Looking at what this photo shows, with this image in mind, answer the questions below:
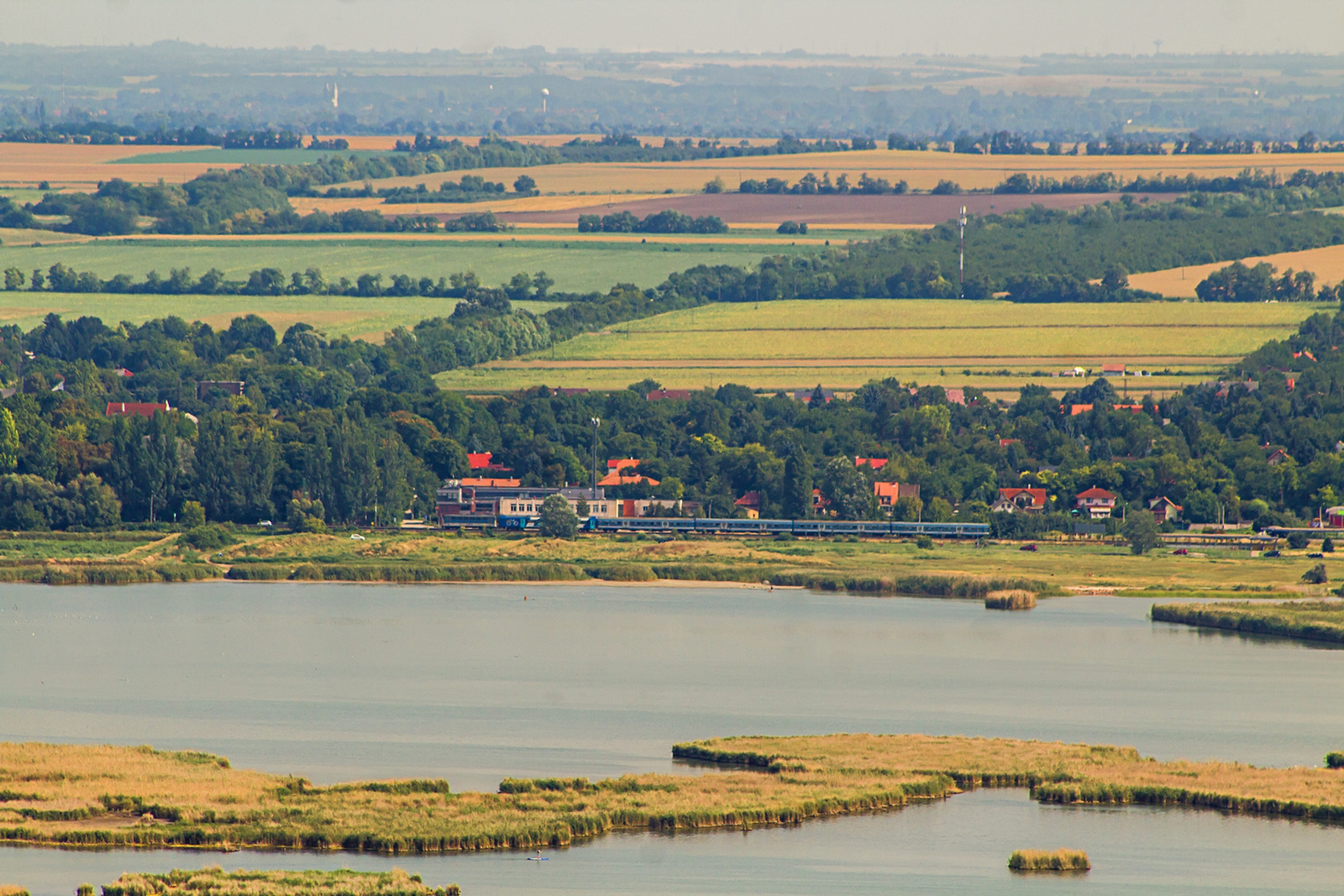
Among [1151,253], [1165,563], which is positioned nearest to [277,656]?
[1165,563]

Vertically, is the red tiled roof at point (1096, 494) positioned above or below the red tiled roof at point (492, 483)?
above

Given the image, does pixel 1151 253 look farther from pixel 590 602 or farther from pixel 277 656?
pixel 277 656

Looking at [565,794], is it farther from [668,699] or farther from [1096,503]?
[1096,503]

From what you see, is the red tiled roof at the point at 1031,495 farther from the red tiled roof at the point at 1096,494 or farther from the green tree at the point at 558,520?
the green tree at the point at 558,520

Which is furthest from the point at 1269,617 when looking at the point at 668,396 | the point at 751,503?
the point at 668,396

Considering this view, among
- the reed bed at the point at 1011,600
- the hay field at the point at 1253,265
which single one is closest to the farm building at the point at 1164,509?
the reed bed at the point at 1011,600

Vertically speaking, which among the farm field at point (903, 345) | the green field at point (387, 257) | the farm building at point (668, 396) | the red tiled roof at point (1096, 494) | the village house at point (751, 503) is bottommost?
the village house at point (751, 503)

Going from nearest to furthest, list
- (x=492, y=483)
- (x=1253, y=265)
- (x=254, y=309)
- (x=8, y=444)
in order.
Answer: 1. (x=8, y=444)
2. (x=492, y=483)
3. (x=254, y=309)
4. (x=1253, y=265)
